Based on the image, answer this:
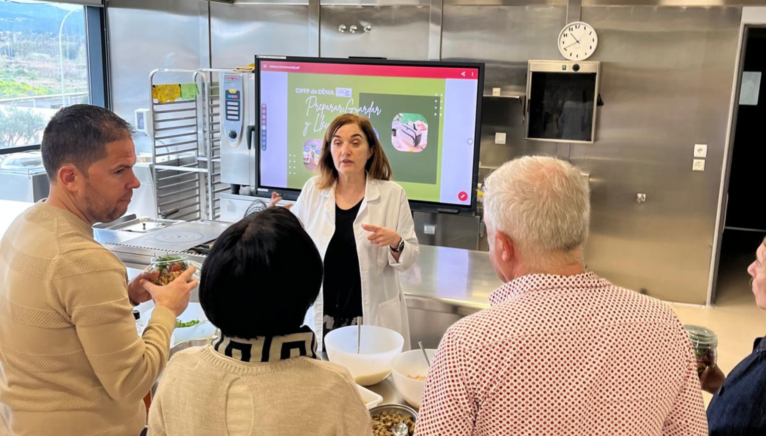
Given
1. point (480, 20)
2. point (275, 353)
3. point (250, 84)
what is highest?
point (480, 20)

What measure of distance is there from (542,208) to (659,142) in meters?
4.63

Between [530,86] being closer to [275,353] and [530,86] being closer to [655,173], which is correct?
[655,173]

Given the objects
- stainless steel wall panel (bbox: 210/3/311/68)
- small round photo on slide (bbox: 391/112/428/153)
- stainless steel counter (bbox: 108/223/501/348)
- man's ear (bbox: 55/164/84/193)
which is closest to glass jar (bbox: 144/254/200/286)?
man's ear (bbox: 55/164/84/193)

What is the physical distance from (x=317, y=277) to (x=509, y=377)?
387 millimetres

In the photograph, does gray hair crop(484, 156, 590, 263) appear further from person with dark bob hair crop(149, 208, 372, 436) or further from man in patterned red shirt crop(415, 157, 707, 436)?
person with dark bob hair crop(149, 208, 372, 436)

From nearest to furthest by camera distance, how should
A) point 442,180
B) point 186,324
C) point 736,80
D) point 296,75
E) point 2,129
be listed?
point 186,324 < point 442,180 < point 296,75 < point 736,80 < point 2,129

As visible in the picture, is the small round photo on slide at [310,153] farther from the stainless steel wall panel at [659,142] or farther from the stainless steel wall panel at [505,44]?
the stainless steel wall panel at [659,142]

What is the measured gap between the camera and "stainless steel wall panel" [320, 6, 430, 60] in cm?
579

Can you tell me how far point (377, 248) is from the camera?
2.61 metres

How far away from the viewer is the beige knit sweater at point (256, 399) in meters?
1.14

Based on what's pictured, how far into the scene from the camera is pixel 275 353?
3.81ft

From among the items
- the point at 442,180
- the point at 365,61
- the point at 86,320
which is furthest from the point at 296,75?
the point at 86,320

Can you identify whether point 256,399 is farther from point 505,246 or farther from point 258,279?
point 505,246

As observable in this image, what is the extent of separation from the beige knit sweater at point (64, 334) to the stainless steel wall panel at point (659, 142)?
4.74m
